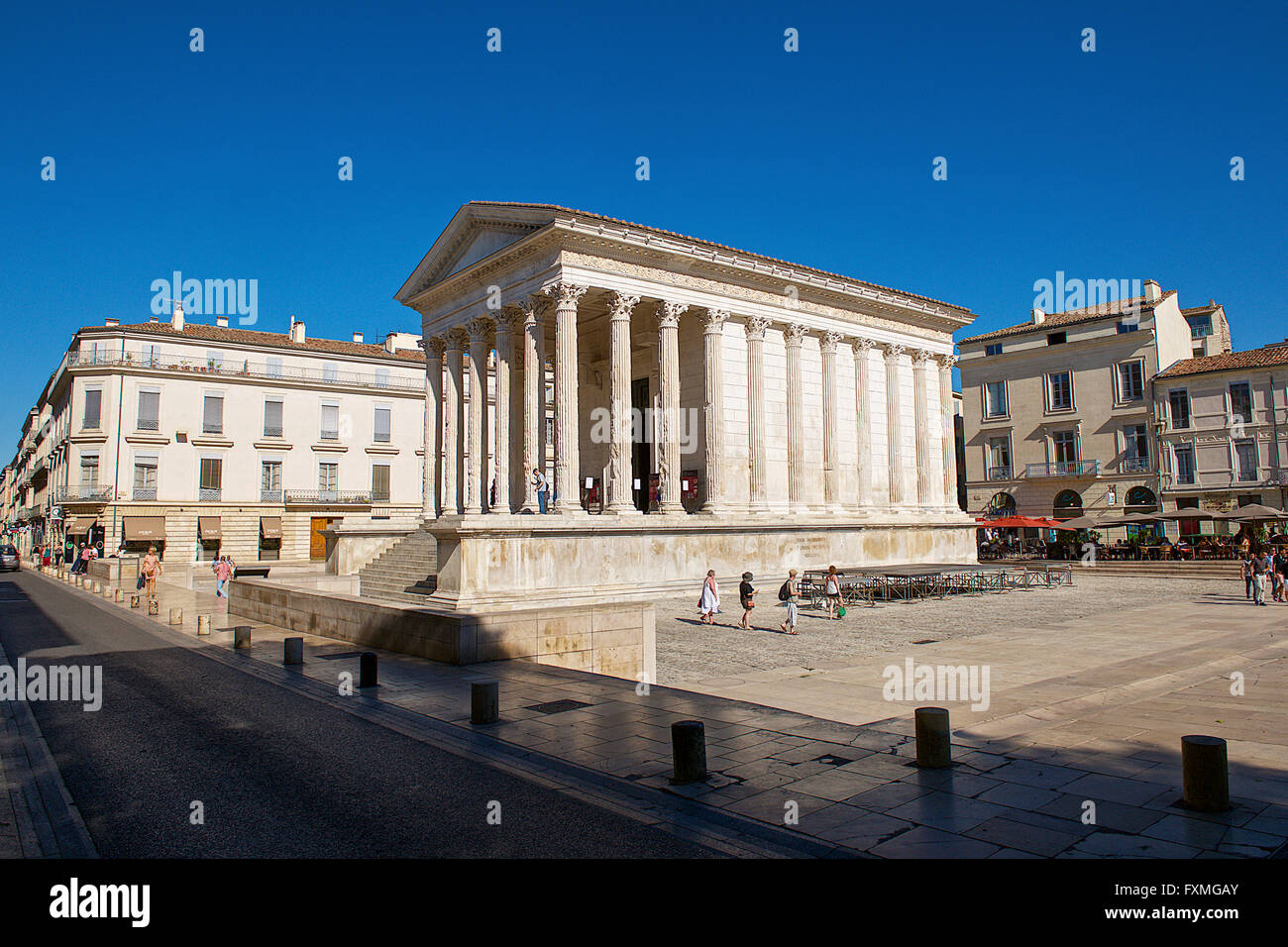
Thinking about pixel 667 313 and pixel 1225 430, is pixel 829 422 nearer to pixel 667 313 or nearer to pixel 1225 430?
pixel 667 313

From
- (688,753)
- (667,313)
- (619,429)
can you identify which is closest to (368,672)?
(688,753)

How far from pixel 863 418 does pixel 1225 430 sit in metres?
22.9

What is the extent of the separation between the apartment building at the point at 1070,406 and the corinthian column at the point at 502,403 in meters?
35.6

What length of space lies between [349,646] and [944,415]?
103 ft

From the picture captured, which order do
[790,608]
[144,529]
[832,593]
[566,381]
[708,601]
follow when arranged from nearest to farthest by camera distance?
[790,608], [708,601], [832,593], [566,381], [144,529]

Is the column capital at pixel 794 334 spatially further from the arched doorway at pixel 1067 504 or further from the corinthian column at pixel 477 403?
the arched doorway at pixel 1067 504

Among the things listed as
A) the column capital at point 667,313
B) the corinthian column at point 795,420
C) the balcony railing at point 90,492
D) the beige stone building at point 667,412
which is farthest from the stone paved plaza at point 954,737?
the balcony railing at point 90,492

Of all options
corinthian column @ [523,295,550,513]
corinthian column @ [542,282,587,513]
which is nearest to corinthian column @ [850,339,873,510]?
corinthian column @ [542,282,587,513]

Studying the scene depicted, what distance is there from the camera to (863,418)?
3569 cm

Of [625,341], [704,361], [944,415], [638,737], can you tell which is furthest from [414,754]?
[944,415]

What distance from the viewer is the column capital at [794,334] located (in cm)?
3278
